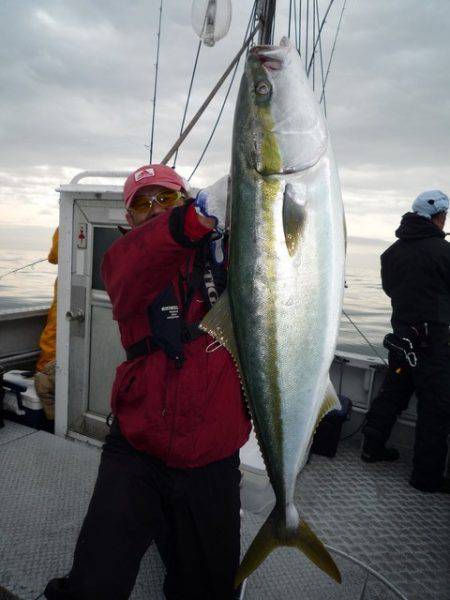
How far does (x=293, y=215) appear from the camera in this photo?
137 centimetres

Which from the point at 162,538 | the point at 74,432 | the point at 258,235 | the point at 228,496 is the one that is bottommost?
the point at 74,432

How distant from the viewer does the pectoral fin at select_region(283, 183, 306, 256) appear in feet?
4.47

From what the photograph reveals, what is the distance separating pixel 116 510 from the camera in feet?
→ 6.29

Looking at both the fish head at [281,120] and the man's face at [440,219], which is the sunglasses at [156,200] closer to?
the fish head at [281,120]

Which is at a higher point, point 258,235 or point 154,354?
point 258,235

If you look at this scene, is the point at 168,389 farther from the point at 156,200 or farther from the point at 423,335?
the point at 423,335

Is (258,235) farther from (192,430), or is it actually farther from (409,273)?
(409,273)

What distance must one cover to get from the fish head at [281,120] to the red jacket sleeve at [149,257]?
372mm

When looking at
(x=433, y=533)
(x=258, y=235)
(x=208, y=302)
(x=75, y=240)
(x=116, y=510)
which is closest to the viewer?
(x=258, y=235)

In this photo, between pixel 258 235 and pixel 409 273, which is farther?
pixel 409 273

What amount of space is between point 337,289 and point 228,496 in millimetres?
1227

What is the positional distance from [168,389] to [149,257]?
61 cm

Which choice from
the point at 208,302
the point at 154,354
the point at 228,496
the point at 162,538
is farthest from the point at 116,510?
the point at 208,302

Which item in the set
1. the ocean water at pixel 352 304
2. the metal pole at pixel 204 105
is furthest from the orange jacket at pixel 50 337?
the ocean water at pixel 352 304
